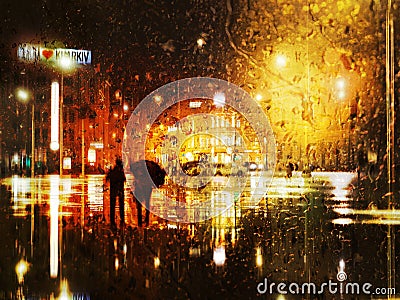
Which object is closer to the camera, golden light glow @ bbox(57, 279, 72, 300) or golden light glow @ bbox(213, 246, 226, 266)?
golden light glow @ bbox(57, 279, 72, 300)

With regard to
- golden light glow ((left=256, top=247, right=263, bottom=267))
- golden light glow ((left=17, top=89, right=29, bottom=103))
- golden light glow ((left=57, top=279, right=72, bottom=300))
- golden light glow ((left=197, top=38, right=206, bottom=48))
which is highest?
golden light glow ((left=197, top=38, right=206, bottom=48))

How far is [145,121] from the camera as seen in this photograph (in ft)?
52.6

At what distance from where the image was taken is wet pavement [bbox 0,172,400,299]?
170 inches

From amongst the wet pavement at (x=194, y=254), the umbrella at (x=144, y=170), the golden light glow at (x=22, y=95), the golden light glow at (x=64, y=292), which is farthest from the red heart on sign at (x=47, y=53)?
the golden light glow at (x=22, y=95)

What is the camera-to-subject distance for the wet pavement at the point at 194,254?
4.32 m

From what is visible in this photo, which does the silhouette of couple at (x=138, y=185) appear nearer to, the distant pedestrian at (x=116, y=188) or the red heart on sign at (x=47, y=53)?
the distant pedestrian at (x=116, y=188)

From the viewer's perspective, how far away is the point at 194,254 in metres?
5.70

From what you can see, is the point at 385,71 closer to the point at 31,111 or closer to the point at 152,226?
the point at 152,226

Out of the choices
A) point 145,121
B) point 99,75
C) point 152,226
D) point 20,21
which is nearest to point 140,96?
point 145,121

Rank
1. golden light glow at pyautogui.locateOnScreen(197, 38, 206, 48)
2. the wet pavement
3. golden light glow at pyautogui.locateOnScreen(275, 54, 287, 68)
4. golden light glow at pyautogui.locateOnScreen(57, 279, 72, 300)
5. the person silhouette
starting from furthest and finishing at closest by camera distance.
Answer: golden light glow at pyautogui.locateOnScreen(197, 38, 206, 48) → the person silhouette → golden light glow at pyautogui.locateOnScreen(275, 54, 287, 68) → the wet pavement → golden light glow at pyautogui.locateOnScreen(57, 279, 72, 300)

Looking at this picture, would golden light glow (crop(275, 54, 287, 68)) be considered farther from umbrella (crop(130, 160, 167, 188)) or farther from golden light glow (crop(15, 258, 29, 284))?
golden light glow (crop(15, 258, 29, 284))

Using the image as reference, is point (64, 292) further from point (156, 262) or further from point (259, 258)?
point (259, 258)

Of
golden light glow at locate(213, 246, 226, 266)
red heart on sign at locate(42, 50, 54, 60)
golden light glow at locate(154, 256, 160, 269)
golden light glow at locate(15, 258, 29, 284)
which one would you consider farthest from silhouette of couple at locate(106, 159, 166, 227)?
golden light glow at locate(15, 258, 29, 284)

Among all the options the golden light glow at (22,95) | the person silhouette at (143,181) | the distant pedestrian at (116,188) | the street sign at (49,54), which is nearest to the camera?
the distant pedestrian at (116,188)
